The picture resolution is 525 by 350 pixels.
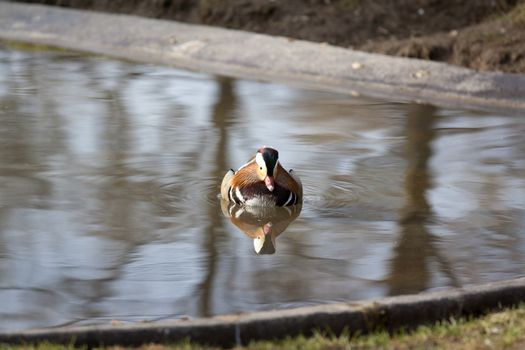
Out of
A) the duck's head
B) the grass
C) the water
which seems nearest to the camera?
the grass

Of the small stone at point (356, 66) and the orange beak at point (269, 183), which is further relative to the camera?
the small stone at point (356, 66)

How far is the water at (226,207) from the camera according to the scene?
644 centimetres

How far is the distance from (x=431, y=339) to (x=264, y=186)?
2.89 m

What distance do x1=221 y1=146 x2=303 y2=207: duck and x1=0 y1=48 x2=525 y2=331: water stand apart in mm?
102

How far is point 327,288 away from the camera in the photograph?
646cm

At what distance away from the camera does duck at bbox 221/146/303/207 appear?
7.93 m

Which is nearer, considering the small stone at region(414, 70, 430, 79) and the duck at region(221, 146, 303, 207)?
the duck at region(221, 146, 303, 207)

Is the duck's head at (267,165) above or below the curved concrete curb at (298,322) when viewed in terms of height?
below

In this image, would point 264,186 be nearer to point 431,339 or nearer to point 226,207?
point 226,207

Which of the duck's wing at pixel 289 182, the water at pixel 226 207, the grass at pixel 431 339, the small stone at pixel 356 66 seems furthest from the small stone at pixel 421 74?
the grass at pixel 431 339

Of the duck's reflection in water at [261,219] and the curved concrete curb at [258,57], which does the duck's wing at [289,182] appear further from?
the curved concrete curb at [258,57]

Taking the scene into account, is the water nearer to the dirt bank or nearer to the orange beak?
the orange beak

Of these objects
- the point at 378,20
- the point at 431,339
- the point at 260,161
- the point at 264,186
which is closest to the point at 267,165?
the point at 260,161

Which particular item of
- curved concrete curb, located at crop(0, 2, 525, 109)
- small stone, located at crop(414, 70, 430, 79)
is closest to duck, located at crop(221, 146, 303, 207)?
curved concrete curb, located at crop(0, 2, 525, 109)
